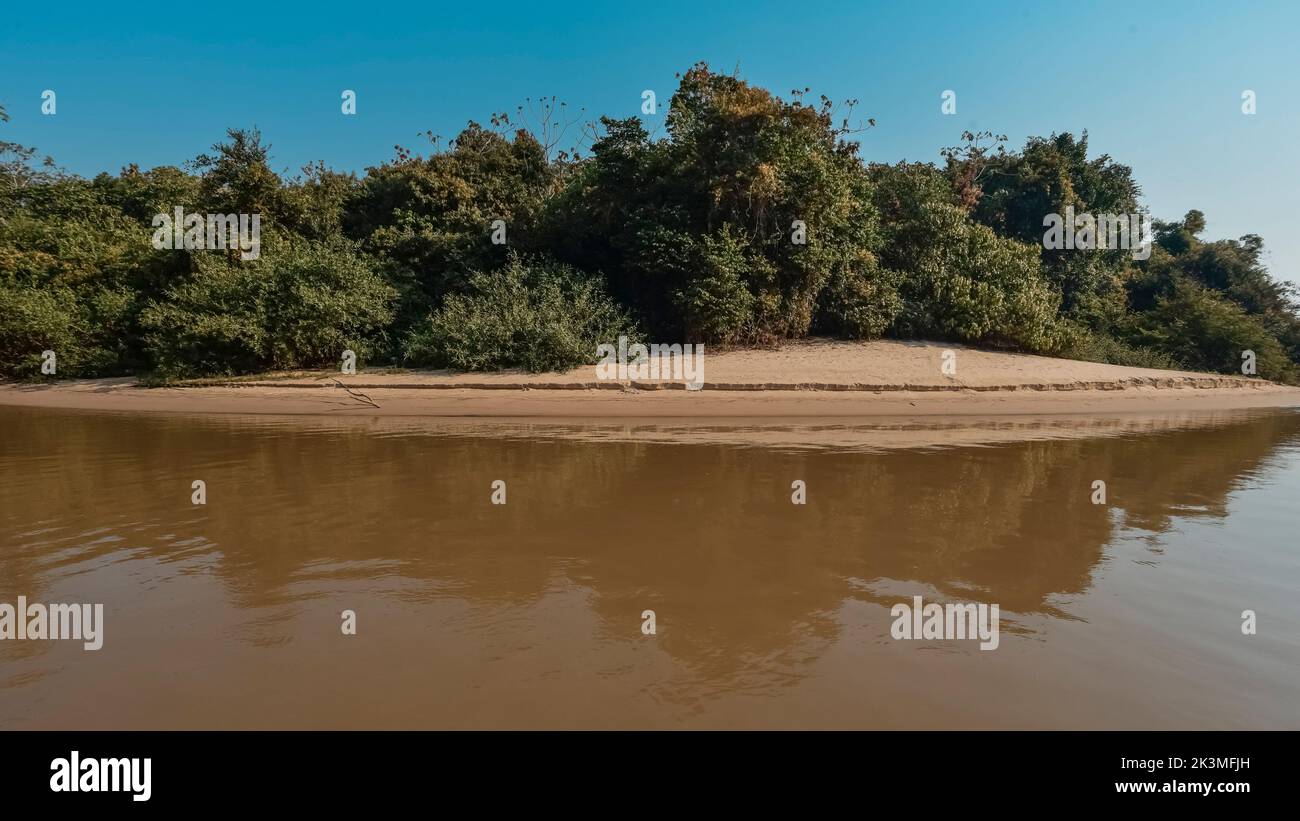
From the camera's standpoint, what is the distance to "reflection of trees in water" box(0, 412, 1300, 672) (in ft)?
14.4

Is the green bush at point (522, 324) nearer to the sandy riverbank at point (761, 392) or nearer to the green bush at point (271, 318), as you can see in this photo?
the sandy riverbank at point (761, 392)

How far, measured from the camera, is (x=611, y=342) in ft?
64.3

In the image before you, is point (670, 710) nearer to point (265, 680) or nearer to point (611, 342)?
point (265, 680)

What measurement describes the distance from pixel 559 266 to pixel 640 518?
16440mm

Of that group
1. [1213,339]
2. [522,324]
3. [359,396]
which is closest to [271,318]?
[359,396]

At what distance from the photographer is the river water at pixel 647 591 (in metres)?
3.00

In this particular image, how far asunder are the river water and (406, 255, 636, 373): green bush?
9548mm

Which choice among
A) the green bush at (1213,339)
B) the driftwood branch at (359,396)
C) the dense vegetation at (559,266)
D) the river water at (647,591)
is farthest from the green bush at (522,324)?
the green bush at (1213,339)

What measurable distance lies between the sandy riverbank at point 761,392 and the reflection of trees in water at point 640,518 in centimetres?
523

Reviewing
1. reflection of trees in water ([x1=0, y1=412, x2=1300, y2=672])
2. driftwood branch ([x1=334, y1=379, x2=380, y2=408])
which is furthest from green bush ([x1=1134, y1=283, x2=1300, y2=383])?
driftwood branch ([x1=334, y1=379, x2=380, y2=408])

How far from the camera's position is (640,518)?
618 cm

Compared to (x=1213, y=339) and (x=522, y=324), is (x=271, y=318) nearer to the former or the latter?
(x=522, y=324)

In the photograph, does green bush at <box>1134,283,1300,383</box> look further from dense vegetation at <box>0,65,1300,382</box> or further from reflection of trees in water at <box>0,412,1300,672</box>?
reflection of trees in water at <box>0,412,1300,672</box>

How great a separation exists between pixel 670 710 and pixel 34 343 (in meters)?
26.8
